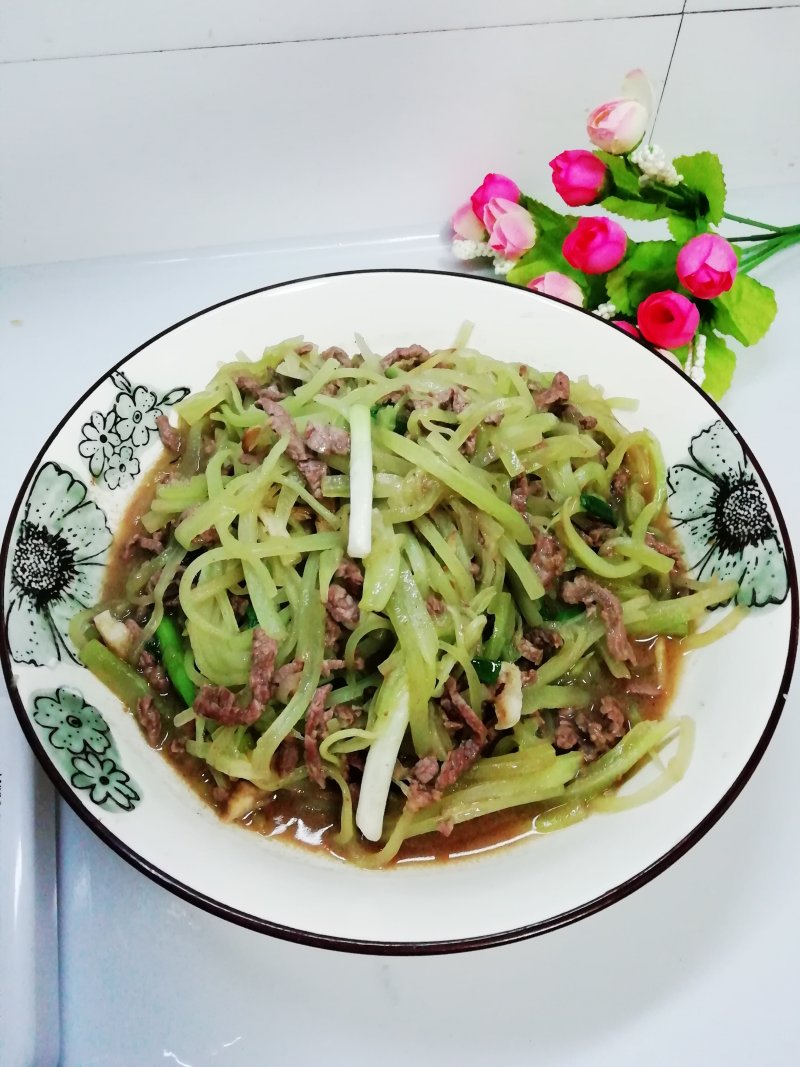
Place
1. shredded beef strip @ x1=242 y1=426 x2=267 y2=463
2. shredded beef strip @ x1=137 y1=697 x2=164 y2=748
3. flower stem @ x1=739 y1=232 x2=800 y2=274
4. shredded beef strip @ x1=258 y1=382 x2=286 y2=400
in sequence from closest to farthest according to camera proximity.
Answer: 1. shredded beef strip @ x1=137 y1=697 x2=164 y2=748
2. shredded beef strip @ x1=242 y1=426 x2=267 y2=463
3. shredded beef strip @ x1=258 y1=382 x2=286 y2=400
4. flower stem @ x1=739 y1=232 x2=800 y2=274

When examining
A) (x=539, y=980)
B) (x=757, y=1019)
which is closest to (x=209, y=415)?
(x=539, y=980)

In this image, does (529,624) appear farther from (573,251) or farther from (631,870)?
(573,251)

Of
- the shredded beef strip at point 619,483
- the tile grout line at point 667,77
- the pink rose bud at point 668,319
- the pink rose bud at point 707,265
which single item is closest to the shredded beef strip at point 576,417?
the shredded beef strip at point 619,483

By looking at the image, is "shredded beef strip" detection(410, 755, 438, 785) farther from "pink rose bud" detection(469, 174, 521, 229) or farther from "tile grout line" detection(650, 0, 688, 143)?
"tile grout line" detection(650, 0, 688, 143)

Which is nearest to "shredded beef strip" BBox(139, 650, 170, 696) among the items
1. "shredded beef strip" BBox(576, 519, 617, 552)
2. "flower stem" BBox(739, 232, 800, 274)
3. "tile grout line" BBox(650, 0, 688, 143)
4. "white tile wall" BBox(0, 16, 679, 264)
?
"shredded beef strip" BBox(576, 519, 617, 552)

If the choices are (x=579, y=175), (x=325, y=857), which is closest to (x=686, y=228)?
(x=579, y=175)

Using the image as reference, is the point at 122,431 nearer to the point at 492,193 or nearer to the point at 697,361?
the point at 492,193
